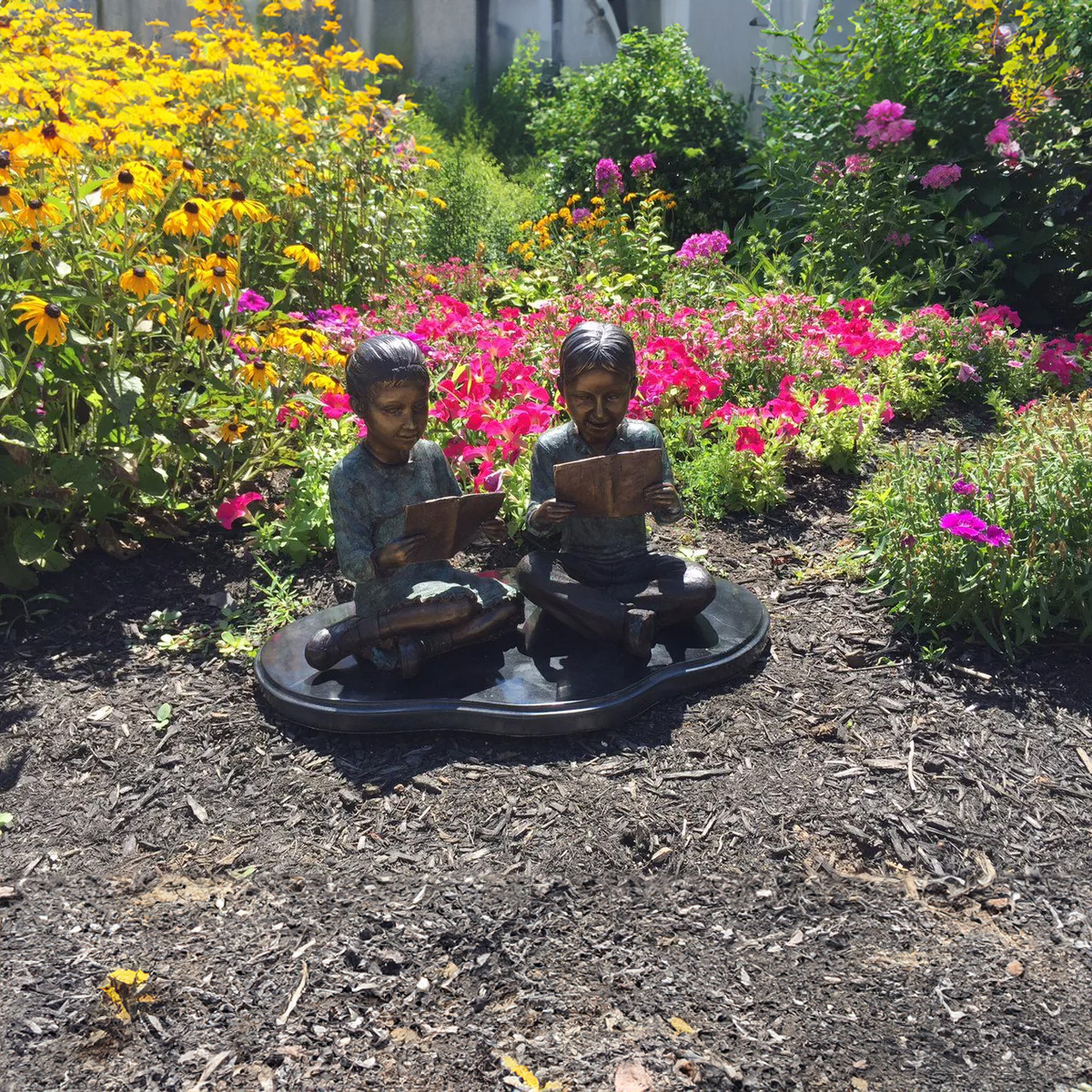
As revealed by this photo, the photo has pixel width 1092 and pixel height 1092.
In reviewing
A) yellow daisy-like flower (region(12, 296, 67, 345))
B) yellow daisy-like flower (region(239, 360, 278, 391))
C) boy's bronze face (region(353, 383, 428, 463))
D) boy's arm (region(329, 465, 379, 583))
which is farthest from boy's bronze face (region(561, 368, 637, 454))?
yellow daisy-like flower (region(12, 296, 67, 345))

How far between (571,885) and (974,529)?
178 cm

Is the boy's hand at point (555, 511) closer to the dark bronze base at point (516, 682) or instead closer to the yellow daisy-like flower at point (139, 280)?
the dark bronze base at point (516, 682)

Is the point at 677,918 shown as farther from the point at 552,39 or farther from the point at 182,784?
the point at 552,39

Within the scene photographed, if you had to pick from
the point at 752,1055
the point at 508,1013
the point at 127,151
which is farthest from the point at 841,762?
the point at 127,151

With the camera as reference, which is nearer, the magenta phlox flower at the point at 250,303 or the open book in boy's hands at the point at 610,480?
the open book in boy's hands at the point at 610,480

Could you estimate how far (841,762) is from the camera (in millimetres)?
2881

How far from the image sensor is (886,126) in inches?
271

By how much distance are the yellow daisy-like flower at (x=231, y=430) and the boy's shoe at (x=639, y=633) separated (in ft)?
6.21

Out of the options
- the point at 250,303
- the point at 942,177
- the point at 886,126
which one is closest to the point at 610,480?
the point at 250,303

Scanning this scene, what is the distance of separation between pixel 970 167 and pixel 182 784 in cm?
702

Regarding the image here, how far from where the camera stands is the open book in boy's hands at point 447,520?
294 cm

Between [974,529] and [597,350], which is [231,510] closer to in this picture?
[597,350]

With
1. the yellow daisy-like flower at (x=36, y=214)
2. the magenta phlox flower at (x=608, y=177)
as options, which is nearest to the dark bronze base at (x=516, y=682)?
the yellow daisy-like flower at (x=36, y=214)

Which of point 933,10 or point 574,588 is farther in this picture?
point 933,10
